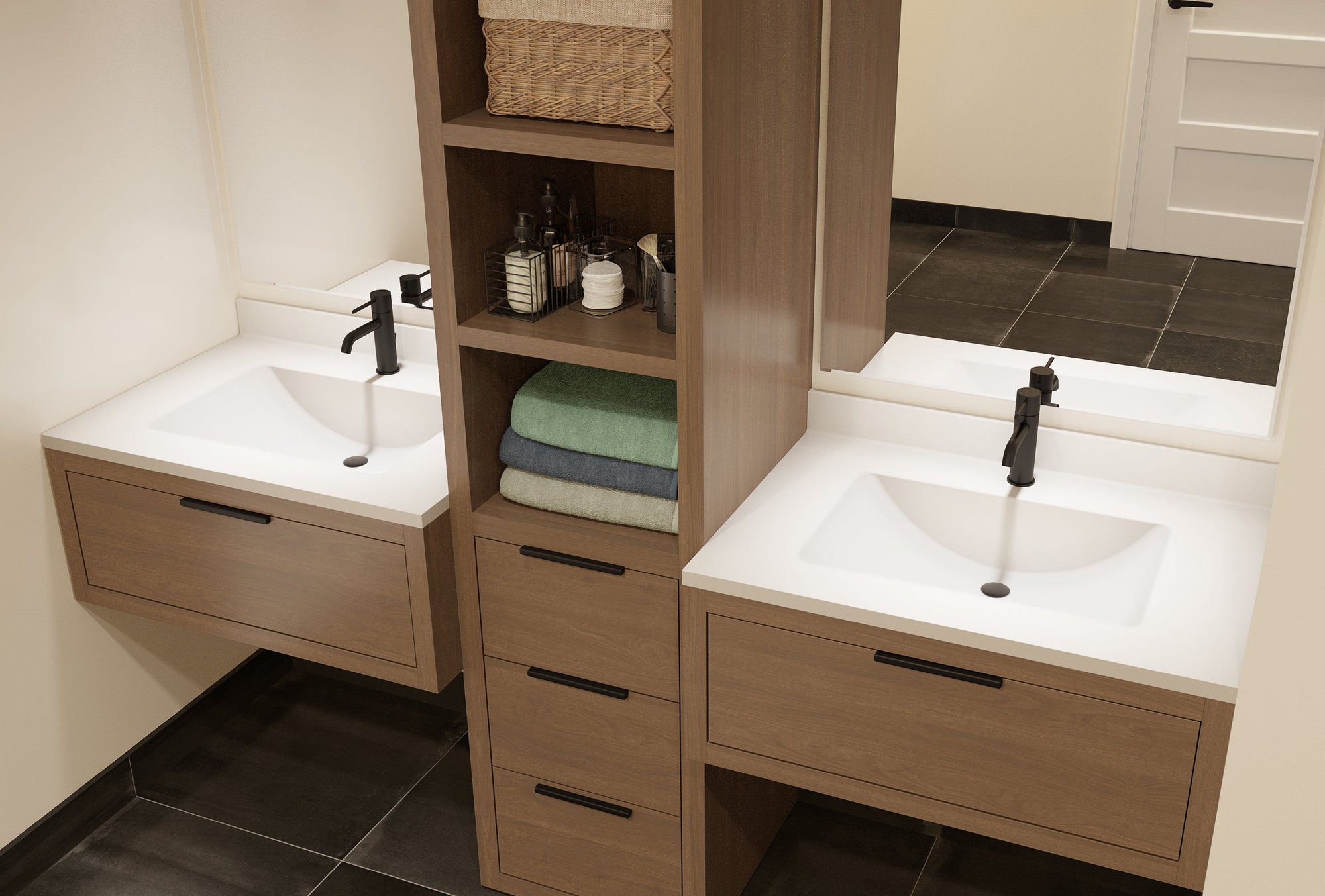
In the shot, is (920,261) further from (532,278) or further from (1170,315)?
(532,278)

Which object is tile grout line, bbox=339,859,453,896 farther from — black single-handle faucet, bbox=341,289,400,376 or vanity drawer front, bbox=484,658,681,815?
black single-handle faucet, bbox=341,289,400,376

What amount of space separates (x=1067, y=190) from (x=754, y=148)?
540mm

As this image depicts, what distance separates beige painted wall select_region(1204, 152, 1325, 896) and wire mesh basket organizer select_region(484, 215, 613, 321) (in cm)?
150

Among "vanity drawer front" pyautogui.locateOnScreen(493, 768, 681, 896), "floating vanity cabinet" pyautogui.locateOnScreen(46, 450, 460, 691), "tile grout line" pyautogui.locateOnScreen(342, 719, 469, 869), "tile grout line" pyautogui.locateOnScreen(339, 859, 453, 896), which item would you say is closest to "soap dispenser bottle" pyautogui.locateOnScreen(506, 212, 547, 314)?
"floating vanity cabinet" pyautogui.locateOnScreen(46, 450, 460, 691)

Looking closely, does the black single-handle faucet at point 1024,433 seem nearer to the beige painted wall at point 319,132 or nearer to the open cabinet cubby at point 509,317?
the open cabinet cubby at point 509,317

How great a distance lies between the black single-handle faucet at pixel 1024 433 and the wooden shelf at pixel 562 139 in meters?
0.71

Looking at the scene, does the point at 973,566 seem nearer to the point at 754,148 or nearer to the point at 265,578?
the point at 754,148

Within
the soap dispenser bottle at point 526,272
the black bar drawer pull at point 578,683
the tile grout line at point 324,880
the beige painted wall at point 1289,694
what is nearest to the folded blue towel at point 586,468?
the soap dispenser bottle at point 526,272

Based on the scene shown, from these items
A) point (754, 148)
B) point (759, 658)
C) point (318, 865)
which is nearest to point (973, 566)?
point (759, 658)

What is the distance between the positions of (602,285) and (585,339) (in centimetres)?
12

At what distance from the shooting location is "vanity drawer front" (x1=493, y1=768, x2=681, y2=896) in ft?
7.04

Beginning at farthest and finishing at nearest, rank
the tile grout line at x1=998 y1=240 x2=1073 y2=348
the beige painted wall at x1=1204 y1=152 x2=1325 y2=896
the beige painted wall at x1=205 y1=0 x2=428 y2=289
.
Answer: the beige painted wall at x1=205 y1=0 x2=428 y2=289
the tile grout line at x1=998 y1=240 x2=1073 y2=348
the beige painted wall at x1=1204 y1=152 x2=1325 y2=896

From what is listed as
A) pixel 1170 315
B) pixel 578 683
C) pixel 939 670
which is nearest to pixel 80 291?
pixel 578 683

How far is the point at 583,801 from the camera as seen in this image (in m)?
2.15
